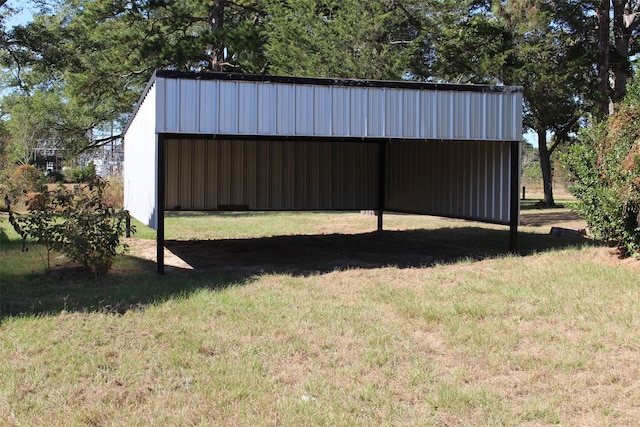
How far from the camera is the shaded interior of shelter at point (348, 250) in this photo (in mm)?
9188

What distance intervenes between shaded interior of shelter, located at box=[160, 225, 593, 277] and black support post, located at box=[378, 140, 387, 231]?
70 centimetres

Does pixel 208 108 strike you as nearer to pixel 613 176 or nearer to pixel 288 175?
pixel 613 176

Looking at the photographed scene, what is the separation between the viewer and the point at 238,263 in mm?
9508

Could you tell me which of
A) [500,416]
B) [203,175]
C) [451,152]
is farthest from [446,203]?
[500,416]

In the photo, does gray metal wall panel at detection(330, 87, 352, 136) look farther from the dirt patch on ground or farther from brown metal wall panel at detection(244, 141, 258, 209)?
brown metal wall panel at detection(244, 141, 258, 209)

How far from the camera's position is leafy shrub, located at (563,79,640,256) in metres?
7.72

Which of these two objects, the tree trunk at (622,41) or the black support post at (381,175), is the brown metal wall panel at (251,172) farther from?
the tree trunk at (622,41)

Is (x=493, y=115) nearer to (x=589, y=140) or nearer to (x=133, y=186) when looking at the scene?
(x=589, y=140)

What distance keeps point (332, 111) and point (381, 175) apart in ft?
21.9

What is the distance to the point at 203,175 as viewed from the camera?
14.1 metres

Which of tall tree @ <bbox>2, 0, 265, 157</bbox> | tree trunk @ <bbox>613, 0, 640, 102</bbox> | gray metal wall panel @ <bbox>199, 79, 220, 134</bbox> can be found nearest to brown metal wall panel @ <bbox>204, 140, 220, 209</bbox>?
tall tree @ <bbox>2, 0, 265, 157</bbox>

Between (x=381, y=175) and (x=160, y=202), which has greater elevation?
(x=381, y=175)

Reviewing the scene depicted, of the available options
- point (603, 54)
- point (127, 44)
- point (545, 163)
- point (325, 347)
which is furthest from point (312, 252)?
point (545, 163)

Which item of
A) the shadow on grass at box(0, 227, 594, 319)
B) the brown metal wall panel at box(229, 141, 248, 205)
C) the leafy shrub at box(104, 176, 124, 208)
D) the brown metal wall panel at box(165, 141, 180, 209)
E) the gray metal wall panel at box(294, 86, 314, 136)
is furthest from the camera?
the leafy shrub at box(104, 176, 124, 208)
